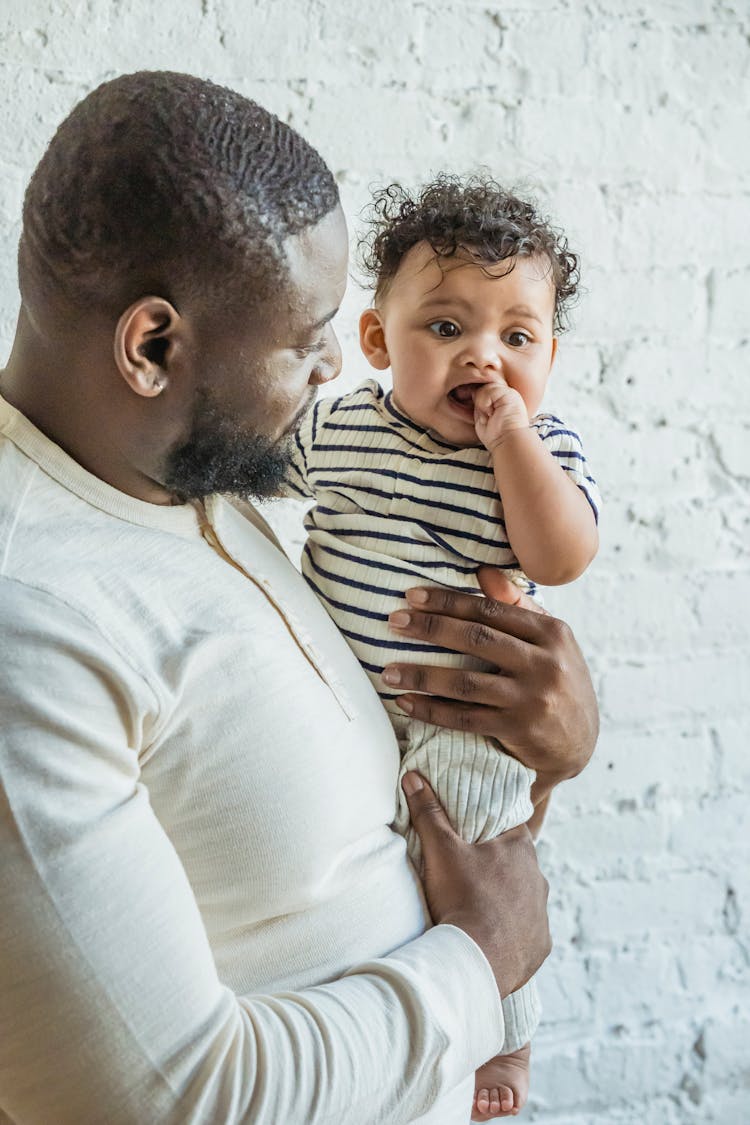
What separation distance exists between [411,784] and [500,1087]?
374 millimetres

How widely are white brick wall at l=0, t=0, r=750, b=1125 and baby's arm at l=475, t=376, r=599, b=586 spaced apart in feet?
1.53

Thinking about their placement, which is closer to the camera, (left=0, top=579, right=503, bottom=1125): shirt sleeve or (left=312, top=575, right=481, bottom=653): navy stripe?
(left=0, top=579, right=503, bottom=1125): shirt sleeve

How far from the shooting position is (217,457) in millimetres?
873

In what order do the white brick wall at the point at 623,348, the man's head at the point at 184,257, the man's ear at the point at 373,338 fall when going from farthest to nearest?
the white brick wall at the point at 623,348
the man's ear at the point at 373,338
the man's head at the point at 184,257

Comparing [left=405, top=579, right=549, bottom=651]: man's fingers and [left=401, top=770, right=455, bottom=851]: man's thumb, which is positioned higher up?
[left=405, top=579, right=549, bottom=651]: man's fingers

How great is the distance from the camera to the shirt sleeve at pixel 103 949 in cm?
67

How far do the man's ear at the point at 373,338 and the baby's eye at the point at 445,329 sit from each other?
106mm

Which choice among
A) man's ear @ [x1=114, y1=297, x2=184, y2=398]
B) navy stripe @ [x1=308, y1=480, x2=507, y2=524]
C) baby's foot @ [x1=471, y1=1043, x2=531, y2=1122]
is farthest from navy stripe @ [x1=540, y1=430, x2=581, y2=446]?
baby's foot @ [x1=471, y1=1043, x2=531, y2=1122]

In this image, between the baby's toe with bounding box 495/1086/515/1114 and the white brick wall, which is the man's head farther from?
the baby's toe with bounding box 495/1086/515/1114


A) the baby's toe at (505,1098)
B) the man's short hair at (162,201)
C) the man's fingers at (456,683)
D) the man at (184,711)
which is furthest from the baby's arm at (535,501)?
the baby's toe at (505,1098)

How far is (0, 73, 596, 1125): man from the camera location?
680 millimetres

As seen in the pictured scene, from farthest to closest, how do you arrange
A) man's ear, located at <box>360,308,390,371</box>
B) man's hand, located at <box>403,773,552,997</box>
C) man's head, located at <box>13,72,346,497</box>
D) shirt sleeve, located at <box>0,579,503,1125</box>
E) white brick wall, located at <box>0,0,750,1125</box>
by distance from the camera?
1. white brick wall, located at <box>0,0,750,1125</box>
2. man's ear, located at <box>360,308,390,371</box>
3. man's hand, located at <box>403,773,552,997</box>
4. man's head, located at <box>13,72,346,497</box>
5. shirt sleeve, located at <box>0,579,503,1125</box>

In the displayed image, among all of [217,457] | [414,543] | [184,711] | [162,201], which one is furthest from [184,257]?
[414,543]

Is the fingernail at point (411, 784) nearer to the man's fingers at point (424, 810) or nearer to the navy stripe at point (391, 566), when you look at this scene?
the man's fingers at point (424, 810)
